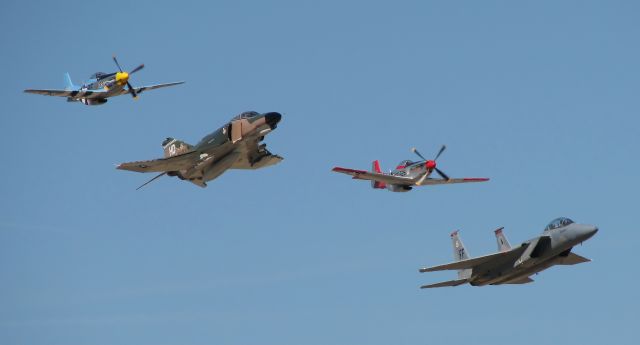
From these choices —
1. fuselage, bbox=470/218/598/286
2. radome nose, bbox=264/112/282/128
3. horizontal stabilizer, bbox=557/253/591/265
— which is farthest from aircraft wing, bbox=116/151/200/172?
horizontal stabilizer, bbox=557/253/591/265

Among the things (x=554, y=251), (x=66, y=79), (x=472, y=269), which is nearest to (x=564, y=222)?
(x=554, y=251)

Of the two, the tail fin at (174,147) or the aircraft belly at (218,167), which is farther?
the tail fin at (174,147)

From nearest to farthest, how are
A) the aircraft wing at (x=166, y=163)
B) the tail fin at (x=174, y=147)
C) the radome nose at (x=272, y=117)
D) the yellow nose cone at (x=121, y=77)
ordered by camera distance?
the radome nose at (x=272, y=117) < the aircraft wing at (x=166, y=163) < the tail fin at (x=174, y=147) < the yellow nose cone at (x=121, y=77)

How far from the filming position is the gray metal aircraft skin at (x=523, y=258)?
91000mm

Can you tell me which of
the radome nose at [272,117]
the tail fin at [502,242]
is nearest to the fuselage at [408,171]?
the tail fin at [502,242]

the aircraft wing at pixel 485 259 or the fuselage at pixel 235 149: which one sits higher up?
the fuselage at pixel 235 149

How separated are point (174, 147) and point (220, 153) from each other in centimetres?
515

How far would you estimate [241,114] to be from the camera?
294 feet

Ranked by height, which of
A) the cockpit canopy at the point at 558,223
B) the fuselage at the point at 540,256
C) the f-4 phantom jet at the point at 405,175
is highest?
the f-4 phantom jet at the point at 405,175

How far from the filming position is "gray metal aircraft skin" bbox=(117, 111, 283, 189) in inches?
3501

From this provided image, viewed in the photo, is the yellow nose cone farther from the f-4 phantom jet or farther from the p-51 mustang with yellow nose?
the f-4 phantom jet

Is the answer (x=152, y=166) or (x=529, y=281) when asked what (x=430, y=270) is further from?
(x=152, y=166)

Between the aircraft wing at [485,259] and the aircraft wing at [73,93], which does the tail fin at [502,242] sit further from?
the aircraft wing at [73,93]

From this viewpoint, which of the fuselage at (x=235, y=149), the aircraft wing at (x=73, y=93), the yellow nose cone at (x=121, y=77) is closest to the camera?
the fuselage at (x=235, y=149)
